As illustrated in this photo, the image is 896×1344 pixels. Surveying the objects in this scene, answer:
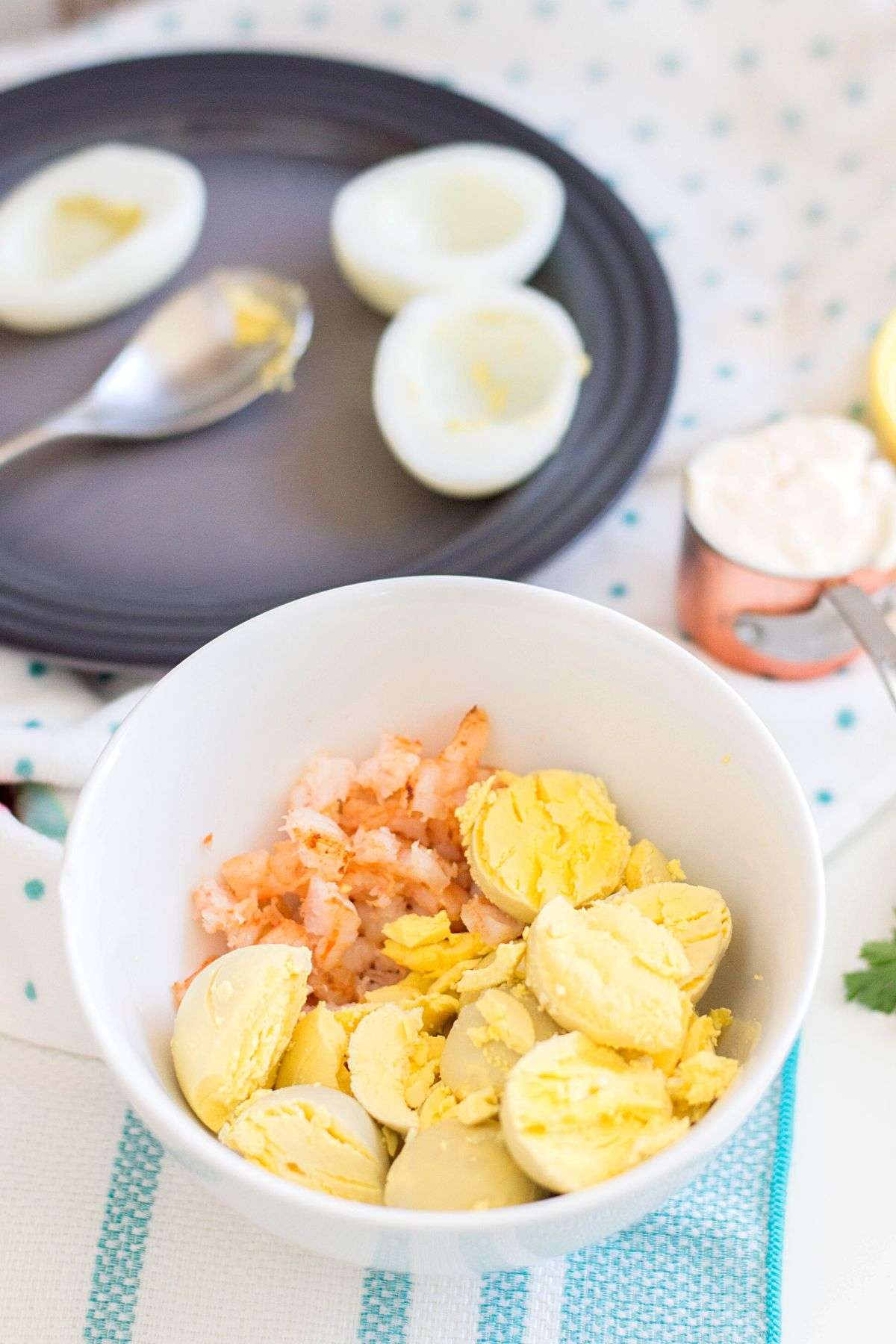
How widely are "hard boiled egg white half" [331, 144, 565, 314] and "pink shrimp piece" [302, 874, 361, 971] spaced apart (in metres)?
0.54

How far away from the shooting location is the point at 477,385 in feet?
3.08

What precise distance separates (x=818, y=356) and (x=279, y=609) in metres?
0.60

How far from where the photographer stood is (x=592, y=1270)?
0.60m

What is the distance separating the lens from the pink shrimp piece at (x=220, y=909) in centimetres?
58

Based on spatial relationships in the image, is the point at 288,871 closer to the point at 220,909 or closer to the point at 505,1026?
the point at 220,909

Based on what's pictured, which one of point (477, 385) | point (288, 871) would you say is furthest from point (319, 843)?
point (477, 385)

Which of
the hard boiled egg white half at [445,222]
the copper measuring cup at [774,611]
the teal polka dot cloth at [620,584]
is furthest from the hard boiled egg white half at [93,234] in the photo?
the copper measuring cup at [774,611]

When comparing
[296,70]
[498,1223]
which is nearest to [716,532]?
[498,1223]

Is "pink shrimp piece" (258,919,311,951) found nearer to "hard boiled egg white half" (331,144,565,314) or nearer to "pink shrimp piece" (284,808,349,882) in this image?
"pink shrimp piece" (284,808,349,882)

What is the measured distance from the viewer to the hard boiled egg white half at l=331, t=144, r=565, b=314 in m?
0.96

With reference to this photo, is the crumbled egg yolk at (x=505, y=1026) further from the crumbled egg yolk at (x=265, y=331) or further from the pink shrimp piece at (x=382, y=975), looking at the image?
the crumbled egg yolk at (x=265, y=331)

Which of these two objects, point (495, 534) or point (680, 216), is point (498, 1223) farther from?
point (680, 216)

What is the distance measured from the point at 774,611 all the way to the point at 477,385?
0.28 metres

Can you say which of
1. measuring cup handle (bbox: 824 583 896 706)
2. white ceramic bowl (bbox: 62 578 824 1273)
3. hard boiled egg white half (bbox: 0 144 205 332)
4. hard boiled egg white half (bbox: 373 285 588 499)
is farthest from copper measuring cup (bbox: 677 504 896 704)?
hard boiled egg white half (bbox: 0 144 205 332)
